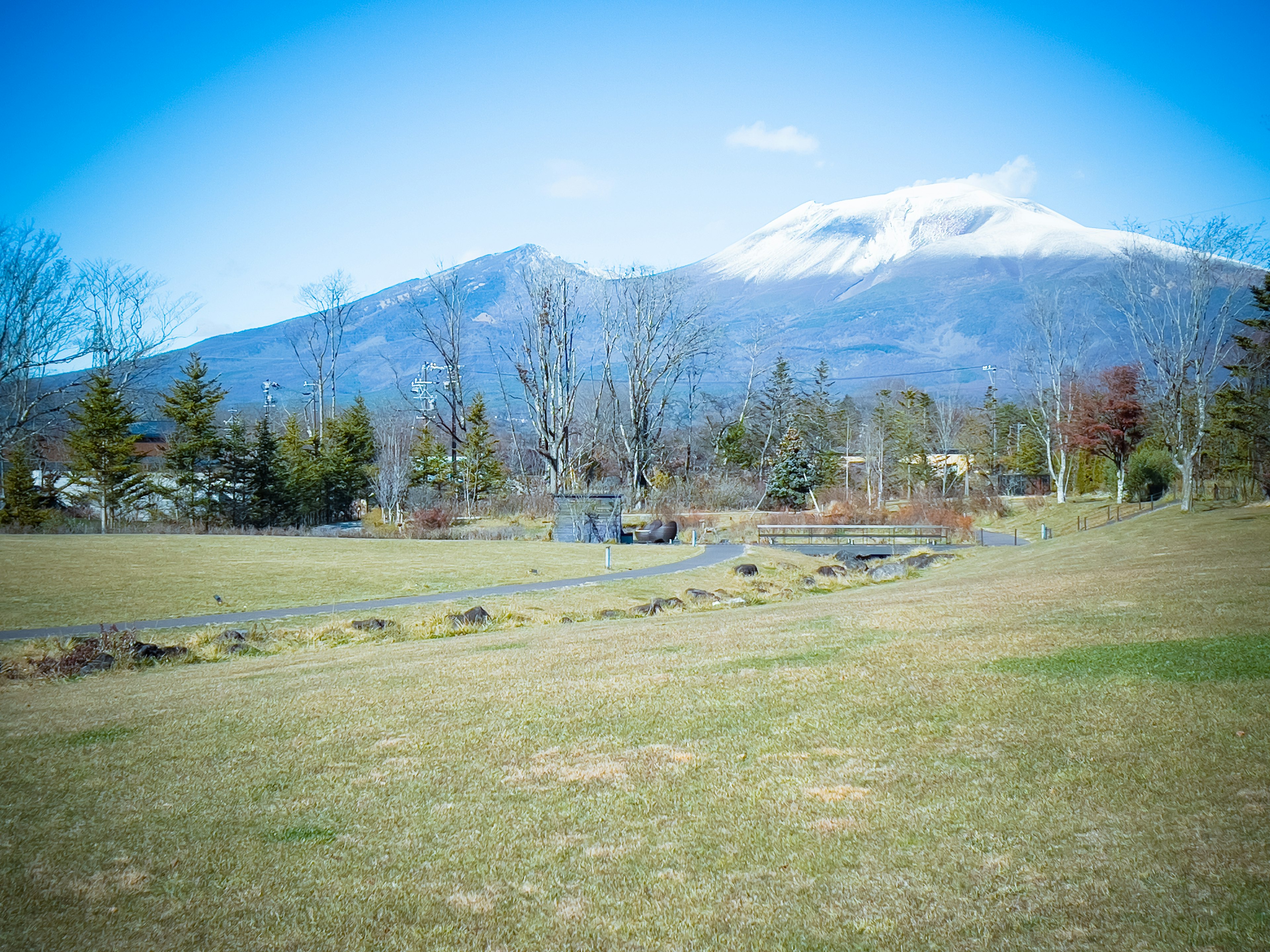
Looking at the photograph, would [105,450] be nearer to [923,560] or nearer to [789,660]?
[923,560]

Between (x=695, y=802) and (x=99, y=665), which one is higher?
(x=695, y=802)

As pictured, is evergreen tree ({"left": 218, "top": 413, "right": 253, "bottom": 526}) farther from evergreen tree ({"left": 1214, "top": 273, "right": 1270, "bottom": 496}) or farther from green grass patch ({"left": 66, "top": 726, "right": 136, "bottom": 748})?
evergreen tree ({"left": 1214, "top": 273, "right": 1270, "bottom": 496})

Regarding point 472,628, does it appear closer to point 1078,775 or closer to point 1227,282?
point 1078,775

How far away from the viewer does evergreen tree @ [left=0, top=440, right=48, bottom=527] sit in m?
38.6

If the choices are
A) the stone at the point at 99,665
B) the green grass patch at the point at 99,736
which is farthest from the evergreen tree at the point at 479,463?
the green grass patch at the point at 99,736

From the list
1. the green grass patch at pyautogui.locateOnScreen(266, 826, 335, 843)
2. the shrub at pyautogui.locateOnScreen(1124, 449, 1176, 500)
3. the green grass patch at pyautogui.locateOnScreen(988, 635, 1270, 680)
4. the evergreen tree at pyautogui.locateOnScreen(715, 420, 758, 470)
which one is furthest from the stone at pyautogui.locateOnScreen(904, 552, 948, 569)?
the evergreen tree at pyautogui.locateOnScreen(715, 420, 758, 470)

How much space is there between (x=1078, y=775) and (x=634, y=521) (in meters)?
42.4

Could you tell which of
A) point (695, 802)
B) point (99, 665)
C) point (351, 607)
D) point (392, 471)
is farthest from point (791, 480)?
point (695, 802)

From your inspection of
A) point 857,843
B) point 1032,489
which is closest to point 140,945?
point 857,843

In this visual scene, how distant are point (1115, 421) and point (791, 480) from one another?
1957 cm

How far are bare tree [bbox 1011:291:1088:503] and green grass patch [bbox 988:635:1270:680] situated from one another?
47995 mm

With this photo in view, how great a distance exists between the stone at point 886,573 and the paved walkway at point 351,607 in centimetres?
613

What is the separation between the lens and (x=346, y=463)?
53.4m

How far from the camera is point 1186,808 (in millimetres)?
4965
